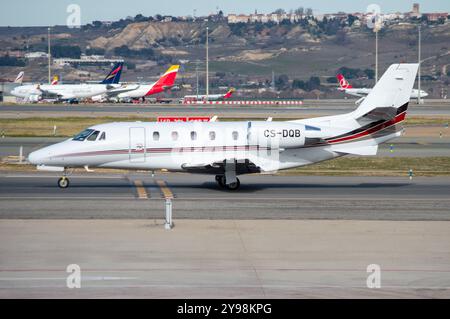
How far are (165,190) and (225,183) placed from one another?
2.42 m

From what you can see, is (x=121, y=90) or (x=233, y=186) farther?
(x=121, y=90)

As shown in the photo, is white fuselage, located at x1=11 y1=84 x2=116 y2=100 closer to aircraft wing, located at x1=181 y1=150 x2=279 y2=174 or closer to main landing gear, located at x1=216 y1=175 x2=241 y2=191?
main landing gear, located at x1=216 y1=175 x2=241 y2=191

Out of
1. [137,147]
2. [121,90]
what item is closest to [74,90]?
[121,90]

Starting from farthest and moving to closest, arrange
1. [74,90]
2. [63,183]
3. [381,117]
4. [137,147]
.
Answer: [74,90] < [381,117] < [63,183] < [137,147]

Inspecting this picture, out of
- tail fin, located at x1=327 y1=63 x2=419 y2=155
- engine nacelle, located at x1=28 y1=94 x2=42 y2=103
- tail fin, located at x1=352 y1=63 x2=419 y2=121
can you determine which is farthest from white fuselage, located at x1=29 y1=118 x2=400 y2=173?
engine nacelle, located at x1=28 y1=94 x2=42 y2=103

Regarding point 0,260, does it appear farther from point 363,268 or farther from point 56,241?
point 363,268

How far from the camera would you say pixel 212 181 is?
119 ft

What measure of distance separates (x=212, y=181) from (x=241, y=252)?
15.2 meters

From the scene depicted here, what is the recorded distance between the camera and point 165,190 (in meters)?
33.0

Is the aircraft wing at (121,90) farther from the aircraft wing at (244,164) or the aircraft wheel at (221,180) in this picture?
the aircraft wing at (244,164)

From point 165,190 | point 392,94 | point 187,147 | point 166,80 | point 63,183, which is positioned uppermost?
point 166,80

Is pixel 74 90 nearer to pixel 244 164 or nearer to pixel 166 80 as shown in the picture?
pixel 166 80

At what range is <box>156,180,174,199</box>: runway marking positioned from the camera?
102 ft

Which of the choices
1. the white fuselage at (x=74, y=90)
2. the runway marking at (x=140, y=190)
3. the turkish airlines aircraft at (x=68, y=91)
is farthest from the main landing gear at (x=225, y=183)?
the turkish airlines aircraft at (x=68, y=91)
